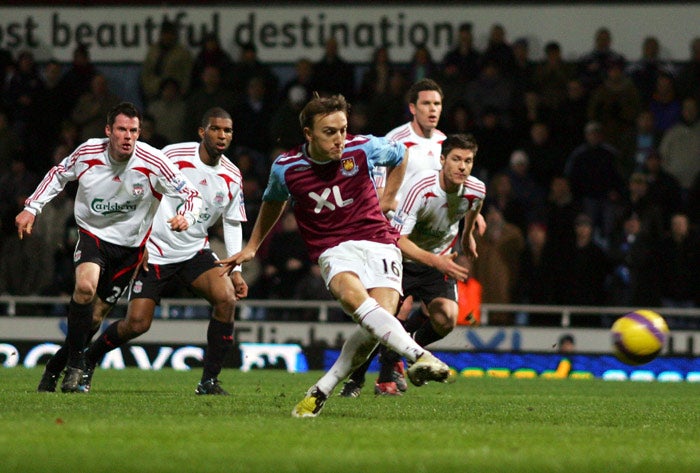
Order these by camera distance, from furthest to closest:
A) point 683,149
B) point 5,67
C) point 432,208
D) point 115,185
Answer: point 5,67 < point 683,149 < point 432,208 < point 115,185

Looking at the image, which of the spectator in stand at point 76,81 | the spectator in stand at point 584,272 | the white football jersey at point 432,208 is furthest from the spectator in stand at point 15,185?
the white football jersey at point 432,208

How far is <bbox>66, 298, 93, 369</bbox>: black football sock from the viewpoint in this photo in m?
10.3

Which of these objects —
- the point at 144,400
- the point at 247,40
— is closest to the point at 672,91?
the point at 247,40

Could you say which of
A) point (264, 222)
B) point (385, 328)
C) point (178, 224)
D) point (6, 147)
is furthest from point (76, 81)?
→ point (385, 328)

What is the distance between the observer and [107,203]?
414 inches

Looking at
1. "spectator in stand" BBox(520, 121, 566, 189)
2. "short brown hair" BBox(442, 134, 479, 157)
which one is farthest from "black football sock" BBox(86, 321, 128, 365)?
"spectator in stand" BBox(520, 121, 566, 189)

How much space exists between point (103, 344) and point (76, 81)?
9.87 meters

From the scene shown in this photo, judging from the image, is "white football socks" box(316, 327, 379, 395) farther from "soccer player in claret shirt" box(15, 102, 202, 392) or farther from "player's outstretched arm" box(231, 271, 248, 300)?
"player's outstretched arm" box(231, 271, 248, 300)

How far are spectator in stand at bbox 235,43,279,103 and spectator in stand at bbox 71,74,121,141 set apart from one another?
6.31ft

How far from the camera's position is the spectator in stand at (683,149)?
58.5 ft

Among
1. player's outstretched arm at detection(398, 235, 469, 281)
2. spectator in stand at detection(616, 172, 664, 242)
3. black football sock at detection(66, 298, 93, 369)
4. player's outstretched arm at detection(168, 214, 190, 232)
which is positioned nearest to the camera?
player's outstretched arm at detection(398, 235, 469, 281)

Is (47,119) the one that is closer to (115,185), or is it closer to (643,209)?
(643,209)

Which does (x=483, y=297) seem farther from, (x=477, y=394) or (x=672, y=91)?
(x=477, y=394)

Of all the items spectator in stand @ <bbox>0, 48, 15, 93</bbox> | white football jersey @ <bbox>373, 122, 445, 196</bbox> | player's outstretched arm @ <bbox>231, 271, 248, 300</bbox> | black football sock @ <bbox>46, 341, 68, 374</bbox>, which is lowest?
black football sock @ <bbox>46, 341, 68, 374</bbox>
